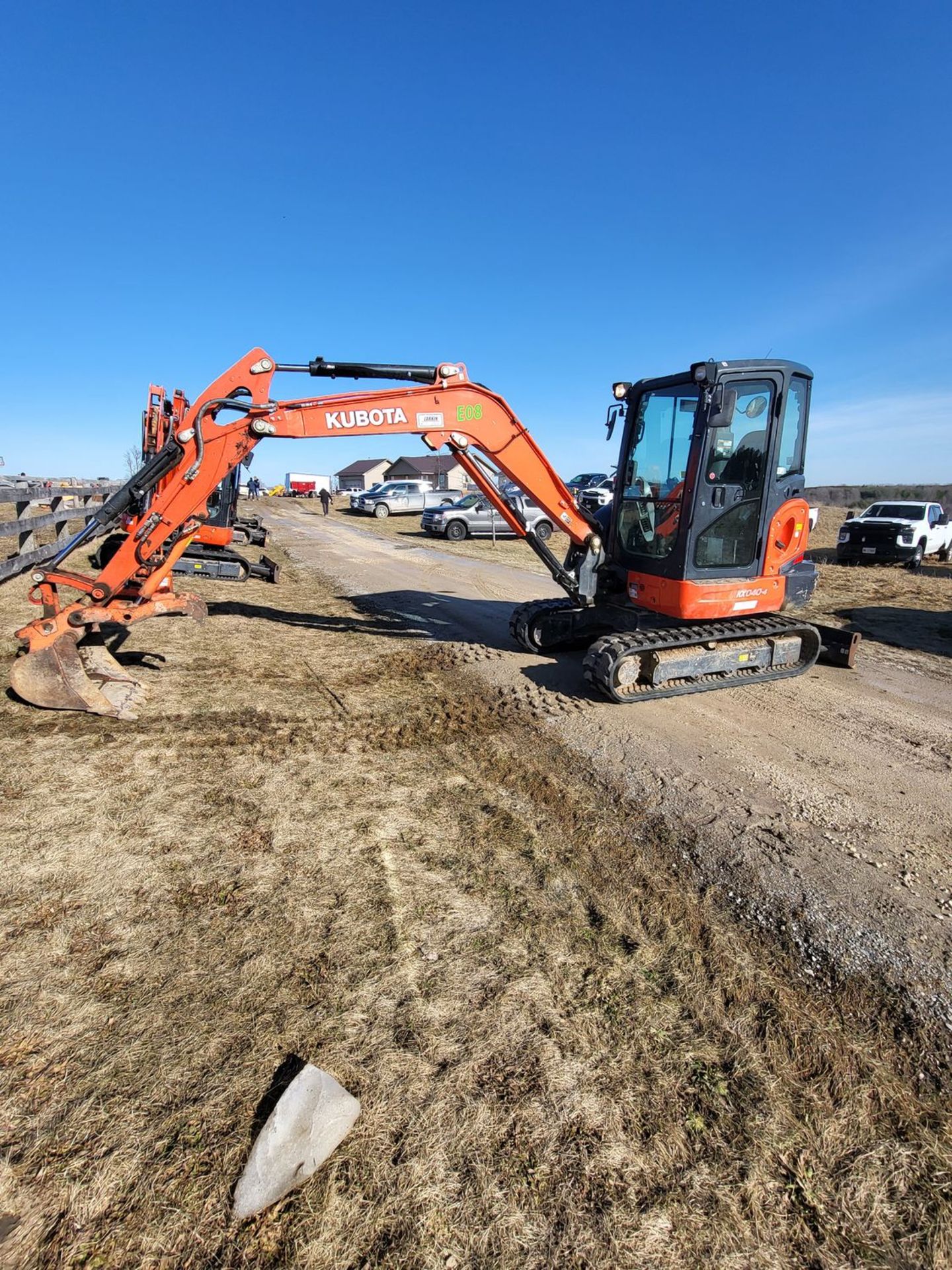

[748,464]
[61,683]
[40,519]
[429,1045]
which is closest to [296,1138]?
[429,1045]

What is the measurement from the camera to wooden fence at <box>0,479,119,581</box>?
36.5ft

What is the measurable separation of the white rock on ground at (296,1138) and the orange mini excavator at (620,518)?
4.11 m

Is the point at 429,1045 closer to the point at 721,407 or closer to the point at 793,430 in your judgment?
the point at 721,407

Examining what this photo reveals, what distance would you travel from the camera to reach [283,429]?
6066mm

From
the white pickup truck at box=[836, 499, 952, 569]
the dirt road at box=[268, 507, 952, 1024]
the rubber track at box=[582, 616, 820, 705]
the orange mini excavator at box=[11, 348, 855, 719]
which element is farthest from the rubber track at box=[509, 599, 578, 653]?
the white pickup truck at box=[836, 499, 952, 569]

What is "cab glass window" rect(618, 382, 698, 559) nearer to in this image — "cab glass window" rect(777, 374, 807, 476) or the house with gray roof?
"cab glass window" rect(777, 374, 807, 476)

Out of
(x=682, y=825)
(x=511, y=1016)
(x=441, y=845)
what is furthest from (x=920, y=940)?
(x=441, y=845)

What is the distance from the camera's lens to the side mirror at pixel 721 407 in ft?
19.1

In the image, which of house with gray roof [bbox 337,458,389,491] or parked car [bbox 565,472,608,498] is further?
house with gray roof [bbox 337,458,389,491]

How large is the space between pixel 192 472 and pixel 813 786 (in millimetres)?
5567

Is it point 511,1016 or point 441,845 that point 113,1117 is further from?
point 441,845

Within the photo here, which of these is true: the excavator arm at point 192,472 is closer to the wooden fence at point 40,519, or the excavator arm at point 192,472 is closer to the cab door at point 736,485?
the cab door at point 736,485

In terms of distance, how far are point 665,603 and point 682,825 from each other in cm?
291

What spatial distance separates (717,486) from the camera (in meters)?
6.20
